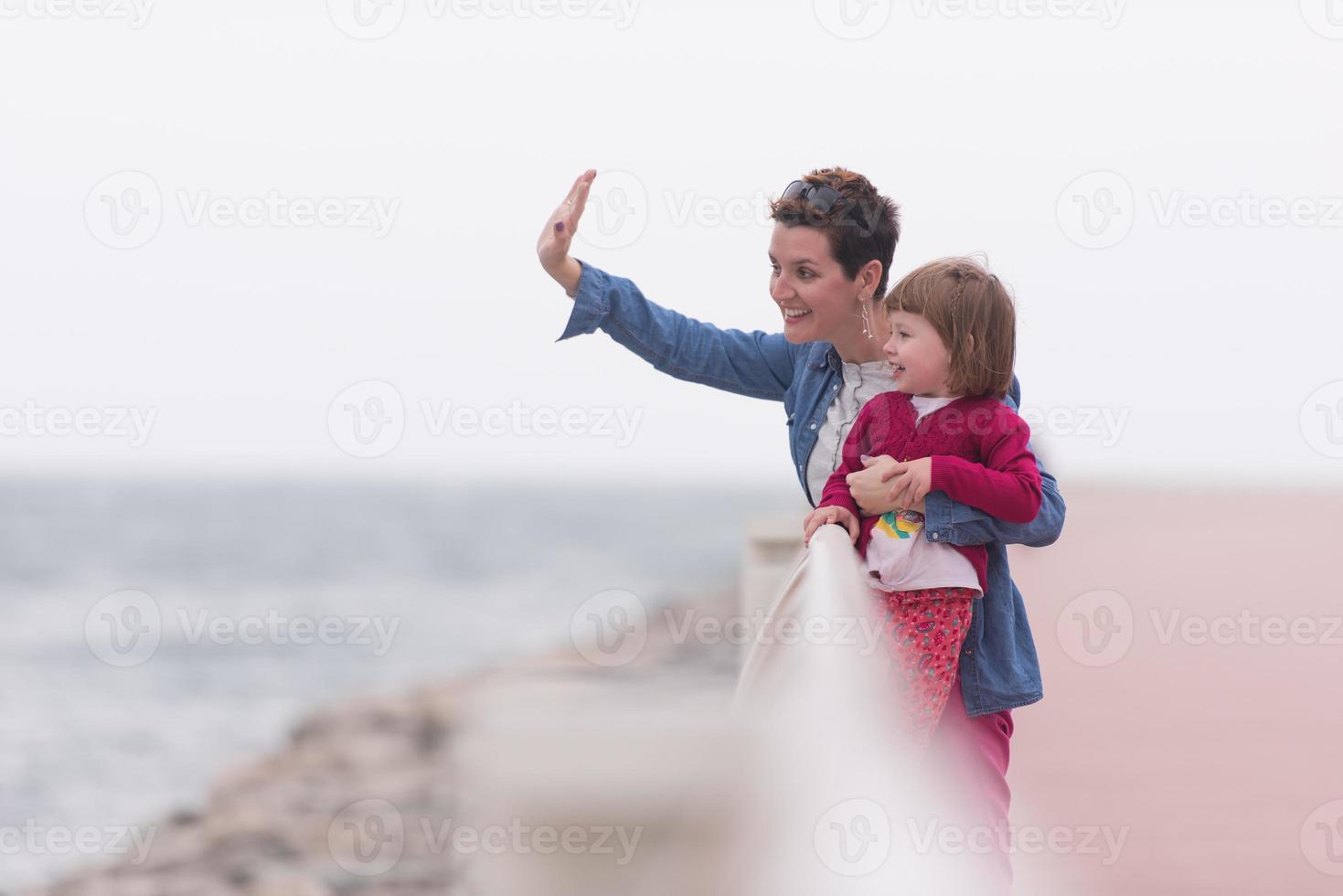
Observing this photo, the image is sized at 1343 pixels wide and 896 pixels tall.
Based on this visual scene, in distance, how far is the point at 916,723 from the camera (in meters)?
2.04

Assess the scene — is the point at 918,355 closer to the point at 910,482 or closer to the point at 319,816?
the point at 910,482

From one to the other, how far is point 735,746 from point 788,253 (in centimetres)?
162

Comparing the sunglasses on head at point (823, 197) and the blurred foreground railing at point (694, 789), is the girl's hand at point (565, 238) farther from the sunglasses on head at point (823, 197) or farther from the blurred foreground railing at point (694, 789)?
the blurred foreground railing at point (694, 789)

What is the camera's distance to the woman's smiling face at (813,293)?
243 cm

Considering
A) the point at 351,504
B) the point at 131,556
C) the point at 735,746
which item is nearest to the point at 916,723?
the point at 735,746

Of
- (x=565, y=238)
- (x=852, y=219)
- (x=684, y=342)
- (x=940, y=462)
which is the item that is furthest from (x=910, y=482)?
(x=565, y=238)

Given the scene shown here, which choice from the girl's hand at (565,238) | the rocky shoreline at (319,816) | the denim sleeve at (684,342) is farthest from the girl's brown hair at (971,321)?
the rocky shoreline at (319,816)

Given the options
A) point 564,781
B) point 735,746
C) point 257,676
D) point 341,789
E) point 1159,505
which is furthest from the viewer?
point 257,676

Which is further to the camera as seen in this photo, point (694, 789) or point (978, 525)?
point (978, 525)

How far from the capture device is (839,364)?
98.0 inches

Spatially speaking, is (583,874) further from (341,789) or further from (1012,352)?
(341,789)

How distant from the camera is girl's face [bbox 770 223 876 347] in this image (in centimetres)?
243

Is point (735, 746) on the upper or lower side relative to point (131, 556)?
upper

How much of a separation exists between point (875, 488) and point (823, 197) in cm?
67
